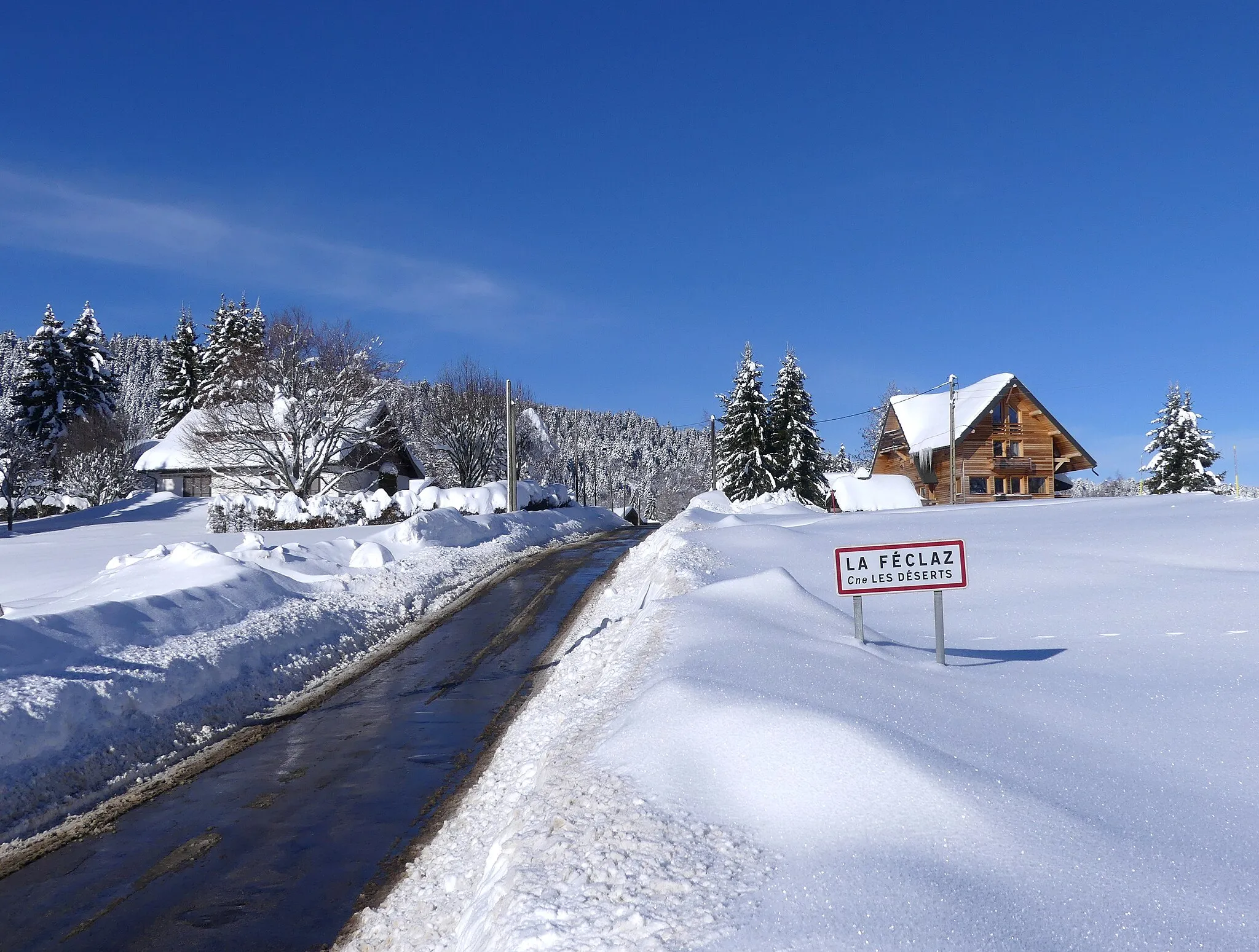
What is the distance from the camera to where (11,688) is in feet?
25.8

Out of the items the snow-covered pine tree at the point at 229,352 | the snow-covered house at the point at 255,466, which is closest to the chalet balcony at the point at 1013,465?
the snow-covered house at the point at 255,466

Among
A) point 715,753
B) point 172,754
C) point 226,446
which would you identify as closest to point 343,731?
point 172,754

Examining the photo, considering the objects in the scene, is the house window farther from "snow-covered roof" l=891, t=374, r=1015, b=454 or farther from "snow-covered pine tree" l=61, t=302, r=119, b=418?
"snow-covered roof" l=891, t=374, r=1015, b=454

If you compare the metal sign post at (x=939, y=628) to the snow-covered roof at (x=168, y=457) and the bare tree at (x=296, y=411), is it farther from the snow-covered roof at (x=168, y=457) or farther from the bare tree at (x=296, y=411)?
the snow-covered roof at (x=168, y=457)

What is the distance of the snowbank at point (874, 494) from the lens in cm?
4378

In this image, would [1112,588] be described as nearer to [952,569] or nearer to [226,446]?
[952,569]

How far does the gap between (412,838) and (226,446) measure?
36674 millimetres

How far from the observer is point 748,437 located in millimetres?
51250

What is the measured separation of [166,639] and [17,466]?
4016 centimetres

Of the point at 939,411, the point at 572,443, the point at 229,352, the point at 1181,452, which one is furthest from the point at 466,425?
the point at 572,443

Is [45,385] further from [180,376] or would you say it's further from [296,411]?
[296,411]

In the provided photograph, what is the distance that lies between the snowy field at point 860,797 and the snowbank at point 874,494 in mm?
33384

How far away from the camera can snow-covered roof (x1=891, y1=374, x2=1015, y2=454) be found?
46.5 meters

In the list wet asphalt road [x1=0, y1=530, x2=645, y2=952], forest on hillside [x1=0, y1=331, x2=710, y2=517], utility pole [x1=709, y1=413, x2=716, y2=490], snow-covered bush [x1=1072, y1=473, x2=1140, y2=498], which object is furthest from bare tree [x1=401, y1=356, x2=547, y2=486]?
snow-covered bush [x1=1072, y1=473, x2=1140, y2=498]
